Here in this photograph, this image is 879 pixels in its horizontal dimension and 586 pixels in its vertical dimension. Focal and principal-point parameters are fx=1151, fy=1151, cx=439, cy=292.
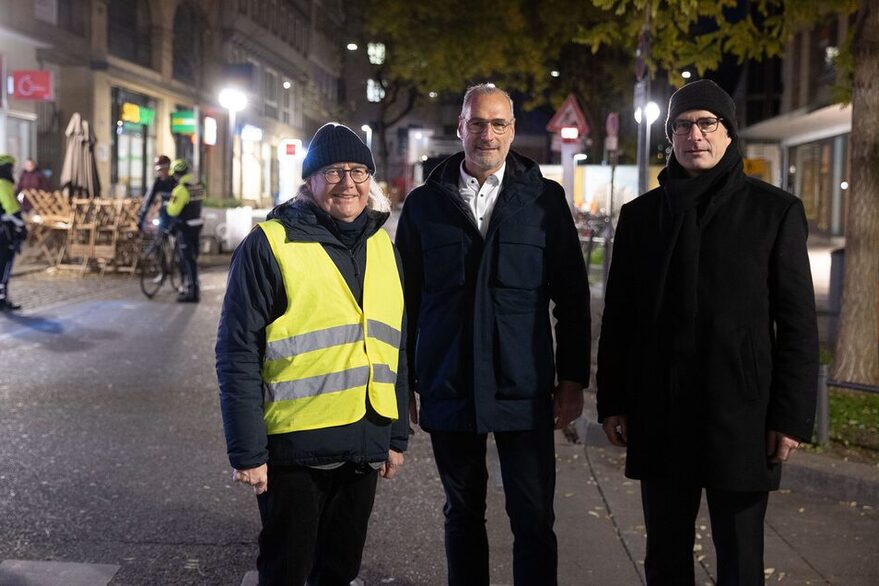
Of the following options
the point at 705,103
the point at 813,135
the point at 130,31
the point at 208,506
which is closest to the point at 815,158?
the point at 813,135

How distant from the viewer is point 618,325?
12.2ft

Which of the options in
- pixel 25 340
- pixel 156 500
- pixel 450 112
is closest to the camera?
pixel 156 500

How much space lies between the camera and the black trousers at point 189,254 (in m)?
15.4

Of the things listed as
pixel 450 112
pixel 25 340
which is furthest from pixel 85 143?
pixel 450 112

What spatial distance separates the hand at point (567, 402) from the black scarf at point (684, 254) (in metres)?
0.47

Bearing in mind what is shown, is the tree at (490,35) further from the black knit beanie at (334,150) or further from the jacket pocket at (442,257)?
the black knit beanie at (334,150)

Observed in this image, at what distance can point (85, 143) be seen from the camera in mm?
23328

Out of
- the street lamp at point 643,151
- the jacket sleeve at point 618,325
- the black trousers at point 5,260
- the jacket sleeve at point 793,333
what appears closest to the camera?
the jacket sleeve at point 793,333

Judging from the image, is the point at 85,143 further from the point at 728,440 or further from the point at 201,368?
the point at 728,440

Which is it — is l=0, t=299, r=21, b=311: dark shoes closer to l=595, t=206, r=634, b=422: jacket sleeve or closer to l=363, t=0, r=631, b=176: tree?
l=595, t=206, r=634, b=422: jacket sleeve

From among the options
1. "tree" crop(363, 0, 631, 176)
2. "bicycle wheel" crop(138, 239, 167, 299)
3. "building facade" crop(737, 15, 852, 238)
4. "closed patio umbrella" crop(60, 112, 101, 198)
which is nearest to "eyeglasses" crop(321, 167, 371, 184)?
"bicycle wheel" crop(138, 239, 167, 299)

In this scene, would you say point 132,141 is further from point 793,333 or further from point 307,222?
point 793,333

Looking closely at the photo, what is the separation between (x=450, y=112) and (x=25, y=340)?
78463 mm

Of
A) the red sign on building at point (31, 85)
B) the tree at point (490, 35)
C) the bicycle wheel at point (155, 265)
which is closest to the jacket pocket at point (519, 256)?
the bicycle wheel at point (155, 265)
